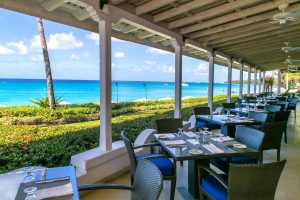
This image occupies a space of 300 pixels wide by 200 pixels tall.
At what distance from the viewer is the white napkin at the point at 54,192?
1.30m

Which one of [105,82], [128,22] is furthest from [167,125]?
[128,22]

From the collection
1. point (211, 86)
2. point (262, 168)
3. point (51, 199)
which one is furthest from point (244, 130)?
point (211, 86)

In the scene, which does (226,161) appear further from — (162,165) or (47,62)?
(47,62)

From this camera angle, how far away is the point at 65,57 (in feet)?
67.6

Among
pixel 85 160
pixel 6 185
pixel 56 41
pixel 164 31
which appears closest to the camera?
pixel 6 185

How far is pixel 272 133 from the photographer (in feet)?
11.9

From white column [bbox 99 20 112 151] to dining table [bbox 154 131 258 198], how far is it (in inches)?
30.5

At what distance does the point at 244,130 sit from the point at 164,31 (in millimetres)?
2566

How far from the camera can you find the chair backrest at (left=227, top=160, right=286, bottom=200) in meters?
1.65

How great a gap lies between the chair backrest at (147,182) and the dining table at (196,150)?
645 mm

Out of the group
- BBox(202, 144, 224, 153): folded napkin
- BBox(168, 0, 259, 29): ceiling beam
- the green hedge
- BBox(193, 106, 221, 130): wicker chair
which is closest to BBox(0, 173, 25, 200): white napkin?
the green hedge

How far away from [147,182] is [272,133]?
2.94 meters

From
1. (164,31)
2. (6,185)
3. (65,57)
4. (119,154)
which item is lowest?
(119,154)

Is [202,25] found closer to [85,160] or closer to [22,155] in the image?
[85,160]
